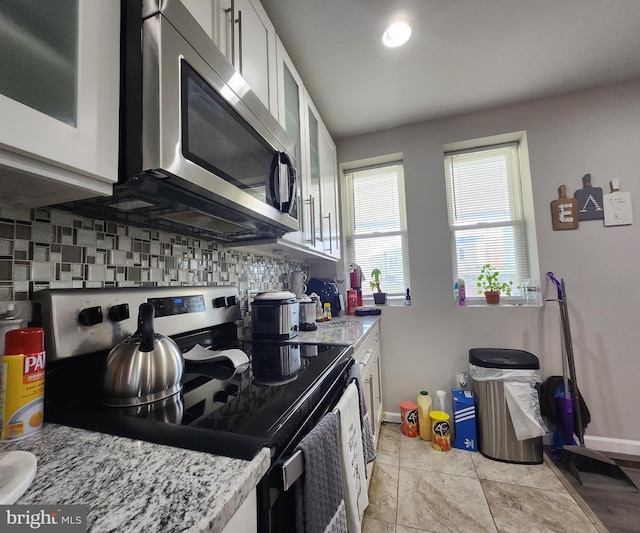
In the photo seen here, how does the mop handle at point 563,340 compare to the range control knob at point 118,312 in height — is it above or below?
below

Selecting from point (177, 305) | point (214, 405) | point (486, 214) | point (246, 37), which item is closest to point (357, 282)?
point (486, 214)

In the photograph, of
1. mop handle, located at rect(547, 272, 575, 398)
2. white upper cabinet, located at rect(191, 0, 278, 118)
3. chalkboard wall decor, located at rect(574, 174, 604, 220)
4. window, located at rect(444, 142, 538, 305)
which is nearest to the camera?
white upper cabinet, located at rect(191, 0, 278, 118)

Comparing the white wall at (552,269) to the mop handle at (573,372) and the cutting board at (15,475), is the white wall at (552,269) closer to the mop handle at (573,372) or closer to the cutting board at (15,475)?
the mop handle at (573,372)

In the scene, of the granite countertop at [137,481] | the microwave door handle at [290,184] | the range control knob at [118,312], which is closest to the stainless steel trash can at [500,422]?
the microwave door handle at [290,184]

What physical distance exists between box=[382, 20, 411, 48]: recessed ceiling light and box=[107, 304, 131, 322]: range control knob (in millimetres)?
1757

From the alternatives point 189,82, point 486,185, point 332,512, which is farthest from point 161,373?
point 486,185

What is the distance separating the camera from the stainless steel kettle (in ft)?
2.07

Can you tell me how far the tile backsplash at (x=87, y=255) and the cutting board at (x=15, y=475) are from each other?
1.32 ft

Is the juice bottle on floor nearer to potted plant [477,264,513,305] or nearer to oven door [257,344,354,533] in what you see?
potted plant [477,264,513,305]

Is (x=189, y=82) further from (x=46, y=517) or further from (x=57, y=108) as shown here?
(x=46, y=517)

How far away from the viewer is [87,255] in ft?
2.68

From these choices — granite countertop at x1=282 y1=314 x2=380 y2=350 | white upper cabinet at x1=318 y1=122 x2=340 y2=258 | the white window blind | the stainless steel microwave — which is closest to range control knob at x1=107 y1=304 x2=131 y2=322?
the stainless steel microwave

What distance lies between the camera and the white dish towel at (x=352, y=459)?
2.59ft

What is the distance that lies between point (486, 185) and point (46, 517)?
9.28 ft
